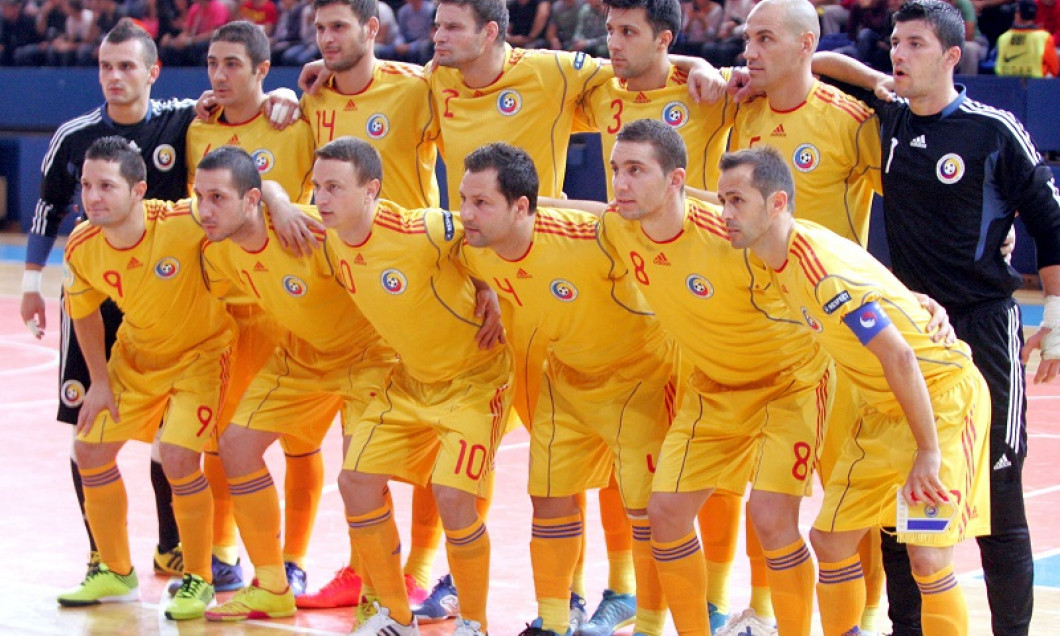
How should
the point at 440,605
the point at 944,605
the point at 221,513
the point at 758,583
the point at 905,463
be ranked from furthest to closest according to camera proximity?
the point at 221,513 → the point at 440,605 → the point at 758,583 → the point at 905,463 → the point at 944,605

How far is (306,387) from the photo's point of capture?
7012 millimetres

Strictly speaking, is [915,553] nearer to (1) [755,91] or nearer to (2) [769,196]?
(2) [769,196]

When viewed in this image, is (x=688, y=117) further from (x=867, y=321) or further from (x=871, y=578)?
(x=871, y=578)

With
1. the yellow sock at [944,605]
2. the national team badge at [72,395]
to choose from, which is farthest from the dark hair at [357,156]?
the yellow sock at [944,605]

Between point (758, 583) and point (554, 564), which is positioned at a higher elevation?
point (554, 564)

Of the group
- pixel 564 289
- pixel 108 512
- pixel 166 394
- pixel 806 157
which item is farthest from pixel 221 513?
pixel 806 157

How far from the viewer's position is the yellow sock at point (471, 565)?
6.37 metres

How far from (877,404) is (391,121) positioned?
2852 millimetres

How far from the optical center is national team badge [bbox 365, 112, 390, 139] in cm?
730

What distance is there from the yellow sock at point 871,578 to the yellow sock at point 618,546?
42.4 inches

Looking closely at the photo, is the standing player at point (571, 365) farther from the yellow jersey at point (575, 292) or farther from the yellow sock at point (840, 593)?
the yellow sock at point (840, 593)

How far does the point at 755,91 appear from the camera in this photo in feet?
21.7

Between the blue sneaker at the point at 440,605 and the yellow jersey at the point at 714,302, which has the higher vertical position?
the yellow jersey at the point at 714,302

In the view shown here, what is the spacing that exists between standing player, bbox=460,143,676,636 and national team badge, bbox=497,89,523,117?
0.90 meters
